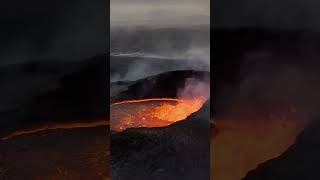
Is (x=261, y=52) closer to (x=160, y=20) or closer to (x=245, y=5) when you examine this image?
(x=245, y=5)

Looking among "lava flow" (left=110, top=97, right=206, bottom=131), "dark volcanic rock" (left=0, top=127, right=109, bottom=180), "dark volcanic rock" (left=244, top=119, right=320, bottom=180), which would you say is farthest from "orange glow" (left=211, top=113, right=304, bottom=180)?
"dark volcanic rock" (left=0, top=127, right=109, bottom=180)

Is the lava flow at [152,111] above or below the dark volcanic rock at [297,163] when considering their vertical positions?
above

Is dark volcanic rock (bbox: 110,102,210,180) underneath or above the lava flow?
underneath

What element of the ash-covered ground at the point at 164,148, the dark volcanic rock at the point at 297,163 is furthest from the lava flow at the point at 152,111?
the dark volcanic rock at the point at 297,163

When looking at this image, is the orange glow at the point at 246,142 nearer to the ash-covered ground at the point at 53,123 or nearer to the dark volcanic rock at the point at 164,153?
the dark volcanic rock at the point at 164,153

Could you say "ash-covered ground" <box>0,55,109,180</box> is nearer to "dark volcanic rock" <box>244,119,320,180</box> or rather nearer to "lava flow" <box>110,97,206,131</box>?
"lava flow" <box>110,97,206,131</box>

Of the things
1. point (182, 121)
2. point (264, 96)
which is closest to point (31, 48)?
point (182, 121)
